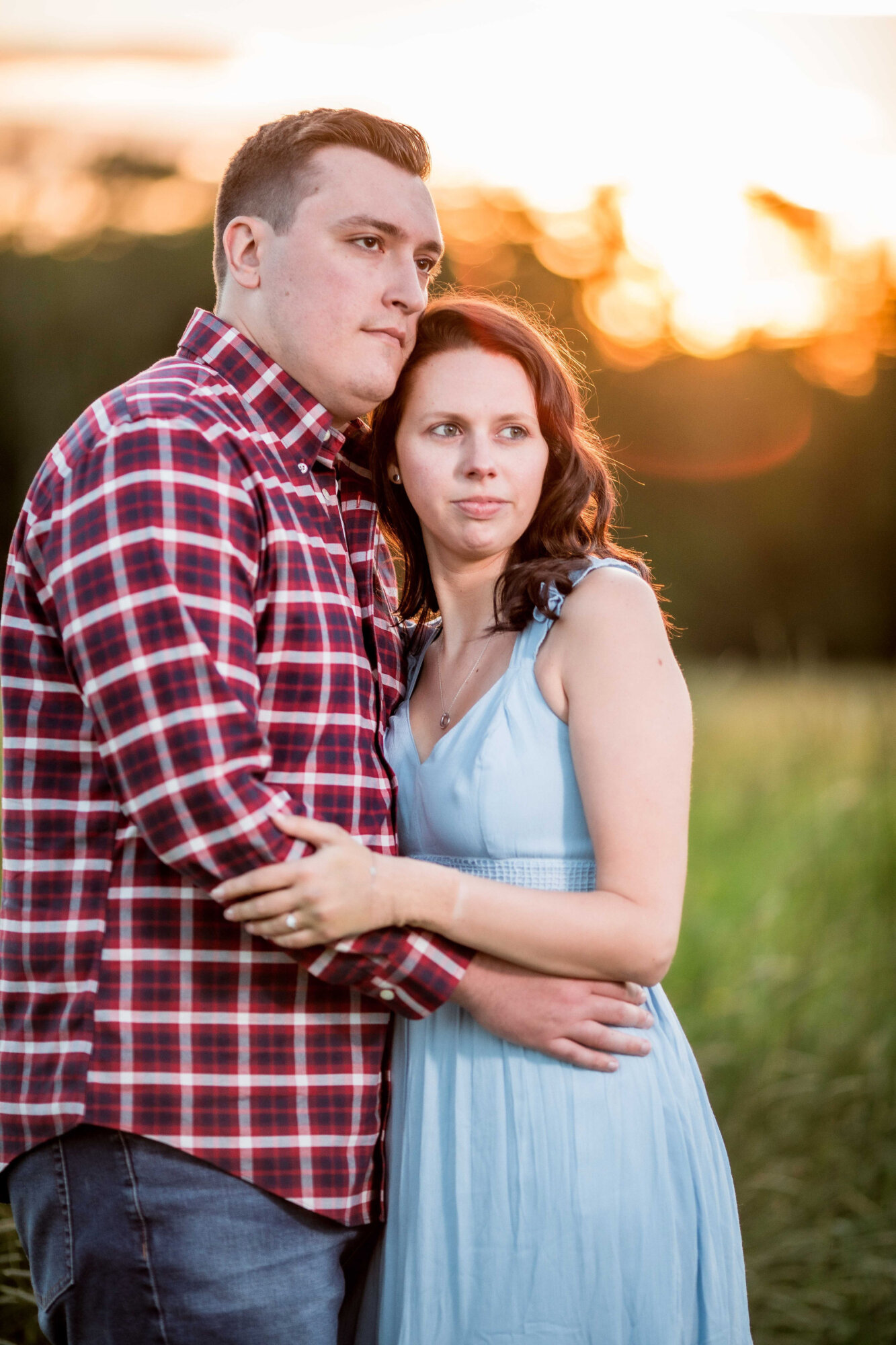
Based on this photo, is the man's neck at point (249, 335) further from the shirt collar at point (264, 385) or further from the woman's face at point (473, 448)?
the woman's face at point (473, 448)

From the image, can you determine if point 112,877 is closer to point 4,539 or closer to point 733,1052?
point 733,1052

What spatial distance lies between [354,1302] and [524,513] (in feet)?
4.73

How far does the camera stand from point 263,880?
156cm

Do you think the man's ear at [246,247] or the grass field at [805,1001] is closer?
the man's ear at [246,247]

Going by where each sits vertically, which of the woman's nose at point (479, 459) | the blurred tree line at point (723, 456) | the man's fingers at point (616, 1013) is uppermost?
the blurred tree line at point (723, 456)

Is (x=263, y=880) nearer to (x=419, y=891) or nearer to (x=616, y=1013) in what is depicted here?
(x=419, y=891)

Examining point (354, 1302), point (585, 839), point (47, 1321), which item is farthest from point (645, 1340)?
point (47, 1321)

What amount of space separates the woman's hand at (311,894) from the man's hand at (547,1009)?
279mm

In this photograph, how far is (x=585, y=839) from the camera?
6.51 ft

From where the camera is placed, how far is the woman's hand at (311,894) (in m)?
1.57

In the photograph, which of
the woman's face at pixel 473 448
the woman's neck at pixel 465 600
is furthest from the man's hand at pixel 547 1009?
the woman's face at pixel 473 448

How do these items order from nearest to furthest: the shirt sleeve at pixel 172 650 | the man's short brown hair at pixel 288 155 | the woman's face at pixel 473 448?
the shirt sleeve at pixel 172 650 < the man's short brown hair at pixel 288 155 < the woman's face at pixel 473 448

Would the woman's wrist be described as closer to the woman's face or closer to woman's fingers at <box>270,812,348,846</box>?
woman's fingers at <box>270,812,348,846</box>

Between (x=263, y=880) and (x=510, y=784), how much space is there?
21.2 inches
